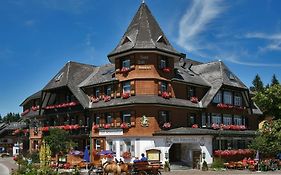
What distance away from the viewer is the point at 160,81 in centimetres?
4400

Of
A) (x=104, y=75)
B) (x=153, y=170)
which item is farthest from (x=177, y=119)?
(x=153, y=170)

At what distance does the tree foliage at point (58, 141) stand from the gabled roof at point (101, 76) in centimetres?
717

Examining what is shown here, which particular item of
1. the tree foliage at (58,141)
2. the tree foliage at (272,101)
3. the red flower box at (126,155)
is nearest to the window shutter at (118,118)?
the red flower box at (126,155)

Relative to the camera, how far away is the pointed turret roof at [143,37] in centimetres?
4375

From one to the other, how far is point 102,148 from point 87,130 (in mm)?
3810

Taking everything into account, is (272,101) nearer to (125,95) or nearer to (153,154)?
(153,154)

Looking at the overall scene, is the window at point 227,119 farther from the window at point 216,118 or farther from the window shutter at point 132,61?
the window shutter at point 132,61

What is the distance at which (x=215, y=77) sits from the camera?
50875mm

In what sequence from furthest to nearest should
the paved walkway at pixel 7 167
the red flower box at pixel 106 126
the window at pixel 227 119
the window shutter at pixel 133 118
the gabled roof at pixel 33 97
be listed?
the gabled roof at pixel 33 97 → the window at pixel 227 119 → the red flower box at pixel 106 126 → the window shutter at pixel 133 118 → the paved walkway at pixel 7 167

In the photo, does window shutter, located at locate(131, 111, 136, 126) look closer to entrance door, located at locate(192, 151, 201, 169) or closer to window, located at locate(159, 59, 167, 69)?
window, located at locate(159, 59, 167, 69)

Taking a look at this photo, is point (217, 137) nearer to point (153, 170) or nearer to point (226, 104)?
point (226, 104)

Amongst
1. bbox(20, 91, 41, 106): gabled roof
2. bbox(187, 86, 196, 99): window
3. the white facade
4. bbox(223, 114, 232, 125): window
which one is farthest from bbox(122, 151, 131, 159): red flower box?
bbox(20, 91, 41, 106): gabled roof

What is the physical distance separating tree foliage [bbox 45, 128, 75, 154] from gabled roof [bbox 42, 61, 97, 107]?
15.0ft

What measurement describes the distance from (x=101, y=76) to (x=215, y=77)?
46.2 ft
